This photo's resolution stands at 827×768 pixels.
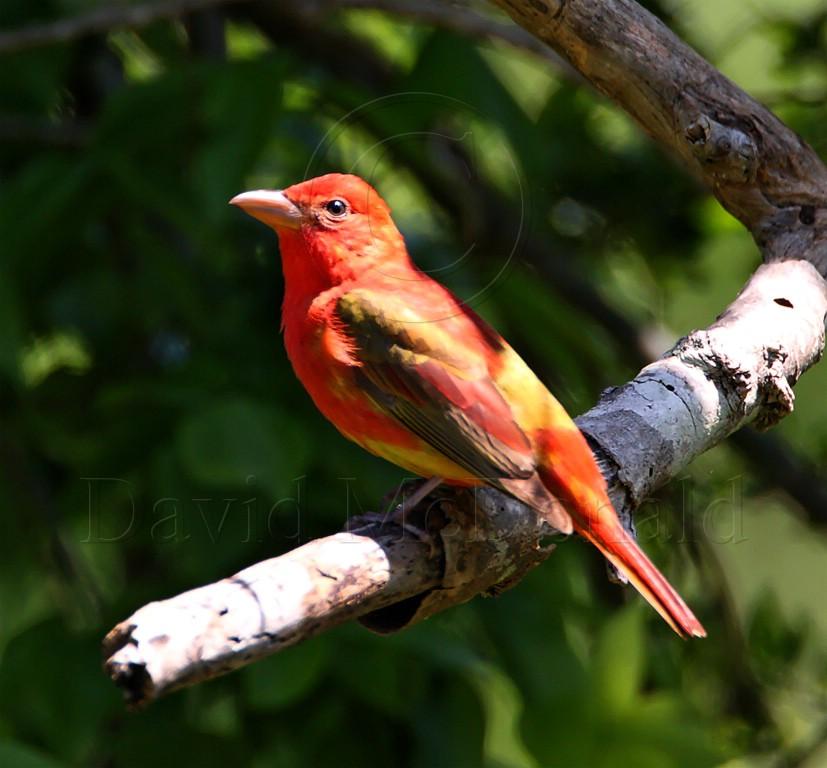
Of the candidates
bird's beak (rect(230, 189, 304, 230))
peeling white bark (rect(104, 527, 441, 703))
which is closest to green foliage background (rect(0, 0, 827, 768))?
bird's beak (rect(230, 189, 304, 230))

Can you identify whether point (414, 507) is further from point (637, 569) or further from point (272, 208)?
point (272, 208)

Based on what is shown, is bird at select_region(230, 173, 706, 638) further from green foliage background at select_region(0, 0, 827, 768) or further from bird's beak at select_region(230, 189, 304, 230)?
green foliage background at select_region(0, 0, 827, 768)

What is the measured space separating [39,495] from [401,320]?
5.80 feet

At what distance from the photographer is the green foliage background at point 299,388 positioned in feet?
12.8

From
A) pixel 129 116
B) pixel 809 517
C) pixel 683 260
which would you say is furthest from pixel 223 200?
pixel 809 517

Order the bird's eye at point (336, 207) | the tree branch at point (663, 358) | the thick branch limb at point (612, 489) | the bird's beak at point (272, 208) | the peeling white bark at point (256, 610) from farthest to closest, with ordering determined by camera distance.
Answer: the bird's eye at point (336, 207), the bird's beak at point (272, 208), the tree branch at point (663, 358), the thick branch limb at point (612, 489), the peeling white bark at point (256, 610)

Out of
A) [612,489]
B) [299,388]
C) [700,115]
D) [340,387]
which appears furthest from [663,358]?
[299,388]

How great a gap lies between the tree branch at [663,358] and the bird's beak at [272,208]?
3.22ft

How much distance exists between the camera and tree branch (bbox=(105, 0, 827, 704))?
9.17 feet

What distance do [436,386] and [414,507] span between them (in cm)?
36

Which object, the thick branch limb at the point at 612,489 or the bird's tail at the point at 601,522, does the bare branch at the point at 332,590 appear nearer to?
the thick branch limb at the point at 612,489

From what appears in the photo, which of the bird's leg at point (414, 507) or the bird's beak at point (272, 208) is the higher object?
the bird's leg at point (414, 507)

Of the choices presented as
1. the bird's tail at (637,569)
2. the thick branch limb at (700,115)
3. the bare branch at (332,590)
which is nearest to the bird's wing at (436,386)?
the bare branch at (332,590)

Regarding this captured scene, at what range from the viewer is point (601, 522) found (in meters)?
3.19
